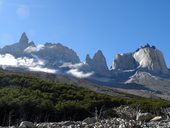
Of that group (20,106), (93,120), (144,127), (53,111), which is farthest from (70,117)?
(144,127)

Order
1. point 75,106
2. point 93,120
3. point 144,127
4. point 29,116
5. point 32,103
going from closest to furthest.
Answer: point 144,127 < point 93,120 < point 29,116 < point 32,103 < point 75,106

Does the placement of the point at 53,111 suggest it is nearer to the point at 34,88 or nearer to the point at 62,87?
the point at 34,88

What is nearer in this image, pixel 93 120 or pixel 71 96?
pixel 93 120

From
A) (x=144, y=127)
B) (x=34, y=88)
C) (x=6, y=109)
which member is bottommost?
(x=144, y=127)

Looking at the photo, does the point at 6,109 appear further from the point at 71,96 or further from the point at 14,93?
the point at 71,96

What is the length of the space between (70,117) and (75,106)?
3.18m

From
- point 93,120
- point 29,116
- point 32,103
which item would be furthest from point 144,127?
point 32,103

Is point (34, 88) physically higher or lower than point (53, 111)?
higher

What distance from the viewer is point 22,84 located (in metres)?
45.8

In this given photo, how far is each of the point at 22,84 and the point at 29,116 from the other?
51.5ft

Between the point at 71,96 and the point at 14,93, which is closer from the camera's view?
the point at 14,93

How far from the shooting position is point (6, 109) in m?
30.9

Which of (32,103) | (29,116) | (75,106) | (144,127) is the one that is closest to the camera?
(144,127)

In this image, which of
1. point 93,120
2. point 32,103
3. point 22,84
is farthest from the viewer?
point 22,84
